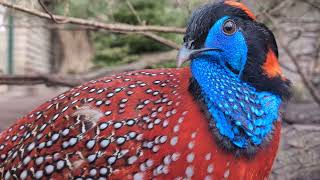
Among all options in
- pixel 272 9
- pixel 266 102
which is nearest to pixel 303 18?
pixel 272 9

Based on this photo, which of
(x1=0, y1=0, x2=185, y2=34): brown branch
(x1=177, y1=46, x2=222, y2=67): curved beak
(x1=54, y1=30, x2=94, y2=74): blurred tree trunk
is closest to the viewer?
(x1=177, y1=46, x2=222, y2=67): curved beak

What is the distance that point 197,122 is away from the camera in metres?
2.45

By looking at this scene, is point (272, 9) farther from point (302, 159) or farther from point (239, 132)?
point (239, 132)

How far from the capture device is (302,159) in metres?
4.43

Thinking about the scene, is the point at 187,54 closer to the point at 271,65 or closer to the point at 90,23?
the point at 271,65

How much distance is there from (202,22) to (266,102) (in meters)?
0.48

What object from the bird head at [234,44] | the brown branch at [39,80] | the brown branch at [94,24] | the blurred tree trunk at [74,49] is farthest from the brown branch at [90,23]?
the blurred tree trunk at [74,49]

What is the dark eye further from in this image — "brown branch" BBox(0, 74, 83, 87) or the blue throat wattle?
"brown branch" BBox(0, 74, 83, 87)

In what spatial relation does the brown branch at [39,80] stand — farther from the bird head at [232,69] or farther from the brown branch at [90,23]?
the bird head at [232,69]

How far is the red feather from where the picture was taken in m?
2.42

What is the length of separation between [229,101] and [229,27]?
313 mm

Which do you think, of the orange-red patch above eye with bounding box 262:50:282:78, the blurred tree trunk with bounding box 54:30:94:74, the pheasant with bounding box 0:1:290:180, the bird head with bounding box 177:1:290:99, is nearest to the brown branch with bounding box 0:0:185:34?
the pheasant with bounding box 0:1:290:180

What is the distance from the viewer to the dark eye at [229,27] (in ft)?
7.74

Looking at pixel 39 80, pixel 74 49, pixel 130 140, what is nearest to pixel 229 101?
pixel 130 140
